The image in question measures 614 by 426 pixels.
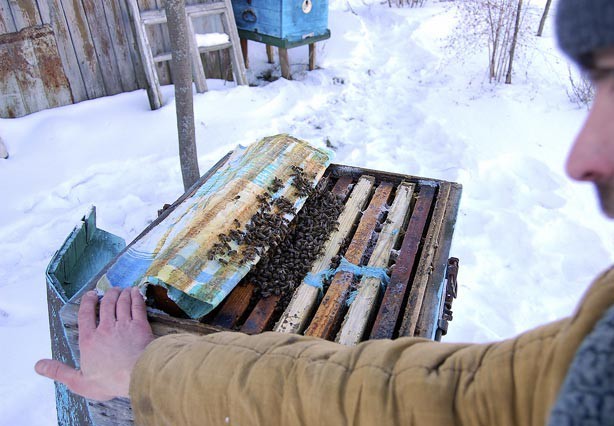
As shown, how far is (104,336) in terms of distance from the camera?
1259 mm

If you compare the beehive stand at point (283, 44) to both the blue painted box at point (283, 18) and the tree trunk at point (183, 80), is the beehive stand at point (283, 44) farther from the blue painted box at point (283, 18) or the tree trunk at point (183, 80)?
the tree trunk at point (183, 80)

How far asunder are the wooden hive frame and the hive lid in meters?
0.08

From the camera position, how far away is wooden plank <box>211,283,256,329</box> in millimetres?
1516

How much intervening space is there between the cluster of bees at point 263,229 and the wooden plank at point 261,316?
0.50 ft

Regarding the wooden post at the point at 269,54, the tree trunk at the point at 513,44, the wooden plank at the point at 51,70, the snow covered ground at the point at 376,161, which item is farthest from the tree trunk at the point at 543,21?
the wooden plank at the point at 51,70

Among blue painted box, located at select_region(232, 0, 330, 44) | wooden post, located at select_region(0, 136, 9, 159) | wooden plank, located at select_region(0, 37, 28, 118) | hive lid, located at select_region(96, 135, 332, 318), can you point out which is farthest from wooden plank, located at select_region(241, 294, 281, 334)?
blue painted box, located at select_region(232, 0, 330, 44)

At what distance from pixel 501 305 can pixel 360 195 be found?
1.23 m

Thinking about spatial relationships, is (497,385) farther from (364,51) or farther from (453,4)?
(453,4)

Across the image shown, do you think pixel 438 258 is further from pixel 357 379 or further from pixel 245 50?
pixel 245 50

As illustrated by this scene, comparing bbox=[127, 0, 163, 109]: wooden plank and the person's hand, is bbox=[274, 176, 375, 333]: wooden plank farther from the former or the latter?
bbox=[127, 0, 163, 109]: wooden plank

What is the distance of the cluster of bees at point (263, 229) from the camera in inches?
64.7

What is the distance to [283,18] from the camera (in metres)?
4.87

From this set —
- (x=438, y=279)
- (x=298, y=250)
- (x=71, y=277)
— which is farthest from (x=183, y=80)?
(x=438, y=279)

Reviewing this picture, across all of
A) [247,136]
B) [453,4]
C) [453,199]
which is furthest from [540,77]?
[453,199]
